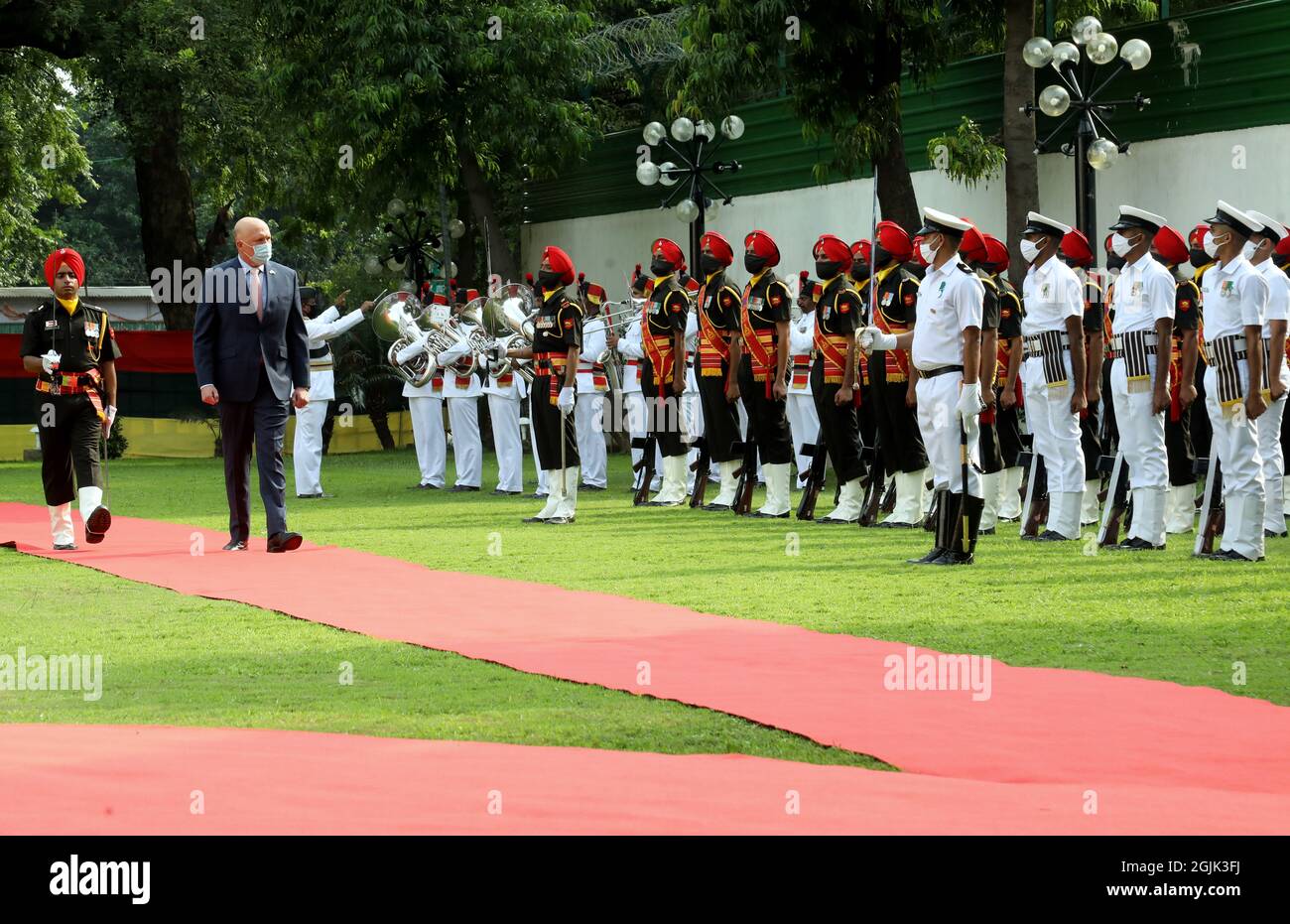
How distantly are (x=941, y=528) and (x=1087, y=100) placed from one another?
406 inches

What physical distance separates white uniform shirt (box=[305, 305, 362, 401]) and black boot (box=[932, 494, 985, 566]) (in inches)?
350

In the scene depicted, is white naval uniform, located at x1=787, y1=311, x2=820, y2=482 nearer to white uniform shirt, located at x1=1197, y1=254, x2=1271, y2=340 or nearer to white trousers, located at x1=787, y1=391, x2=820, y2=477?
white trousers, located at x1=787, y1=391, x2=820, y2=477

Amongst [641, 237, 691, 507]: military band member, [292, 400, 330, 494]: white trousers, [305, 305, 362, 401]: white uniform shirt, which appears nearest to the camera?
[641, 237, 691, 507]: military band member

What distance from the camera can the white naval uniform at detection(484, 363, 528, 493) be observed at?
21.3 metres

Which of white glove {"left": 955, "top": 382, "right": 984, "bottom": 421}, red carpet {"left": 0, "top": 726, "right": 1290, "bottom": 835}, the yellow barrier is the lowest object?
red carpet {"left": 0, "top": 726, "right": 1290, "bottom": 835}

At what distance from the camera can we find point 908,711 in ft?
23.9

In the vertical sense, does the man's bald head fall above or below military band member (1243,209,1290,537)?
above

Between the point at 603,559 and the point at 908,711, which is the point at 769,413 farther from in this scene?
the point at 908,711

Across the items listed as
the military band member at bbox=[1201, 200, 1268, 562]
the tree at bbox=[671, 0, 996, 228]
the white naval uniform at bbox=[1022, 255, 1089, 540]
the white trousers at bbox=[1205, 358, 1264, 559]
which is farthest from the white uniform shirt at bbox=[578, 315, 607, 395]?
the white trousers at bbox=[1205, 358, 1264, 559]

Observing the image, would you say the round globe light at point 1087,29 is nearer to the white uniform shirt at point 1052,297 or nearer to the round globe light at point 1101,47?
the round globe light at point 1101,47

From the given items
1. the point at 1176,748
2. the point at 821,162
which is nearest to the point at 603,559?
the point at 1176,748

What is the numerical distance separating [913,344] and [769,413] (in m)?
4.43

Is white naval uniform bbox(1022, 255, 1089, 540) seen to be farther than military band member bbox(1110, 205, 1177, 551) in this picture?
Yes

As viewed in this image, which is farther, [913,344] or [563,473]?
[563,473]
